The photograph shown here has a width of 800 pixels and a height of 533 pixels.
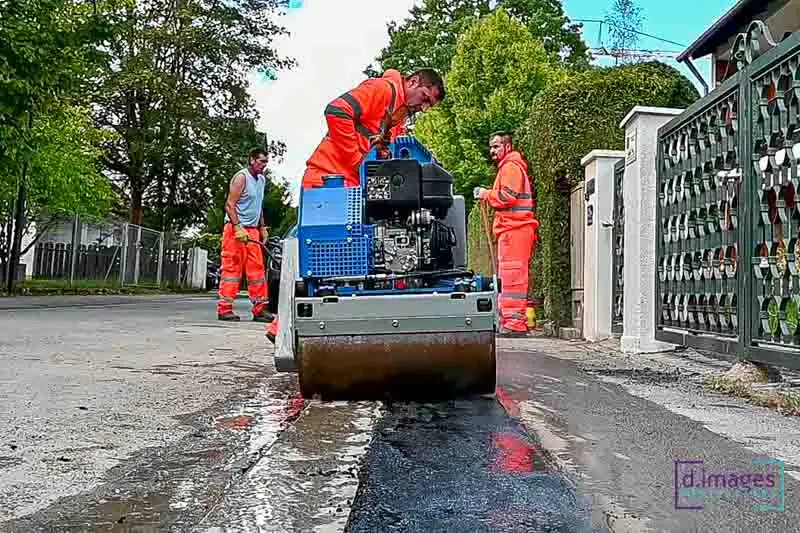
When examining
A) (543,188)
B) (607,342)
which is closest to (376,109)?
(607,342)

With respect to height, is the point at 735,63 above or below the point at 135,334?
above

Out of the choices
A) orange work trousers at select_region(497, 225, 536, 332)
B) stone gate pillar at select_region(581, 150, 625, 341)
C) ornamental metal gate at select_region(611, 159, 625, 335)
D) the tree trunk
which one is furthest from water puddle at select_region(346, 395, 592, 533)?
the tree trunk

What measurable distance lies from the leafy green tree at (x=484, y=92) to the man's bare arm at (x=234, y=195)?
1663cm

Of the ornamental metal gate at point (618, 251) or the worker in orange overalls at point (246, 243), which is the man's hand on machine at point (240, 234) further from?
the ornamental metal gate at point (618, 251)

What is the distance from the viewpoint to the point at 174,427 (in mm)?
4656

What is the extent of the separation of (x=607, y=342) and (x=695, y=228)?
284 centimetres

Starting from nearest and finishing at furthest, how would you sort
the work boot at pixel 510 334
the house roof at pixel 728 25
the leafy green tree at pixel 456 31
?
the work boot at pixel 510 334, the house roof at pixel 728 25, the leafy green tree at pixel 456 31

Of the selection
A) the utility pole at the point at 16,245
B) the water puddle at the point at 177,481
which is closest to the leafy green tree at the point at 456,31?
the utility pole at the point at 16,245

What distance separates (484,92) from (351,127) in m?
23.6

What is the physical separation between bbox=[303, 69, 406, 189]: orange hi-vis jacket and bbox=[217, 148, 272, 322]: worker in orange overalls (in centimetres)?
550

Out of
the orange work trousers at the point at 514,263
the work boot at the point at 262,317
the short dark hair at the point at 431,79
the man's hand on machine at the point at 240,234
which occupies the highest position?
the short dark hair at the point at 431,79

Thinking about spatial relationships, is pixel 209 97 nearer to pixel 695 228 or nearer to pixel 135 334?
pixel 135 334

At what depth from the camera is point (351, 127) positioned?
249 inches

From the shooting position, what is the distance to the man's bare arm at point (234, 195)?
11977mm
